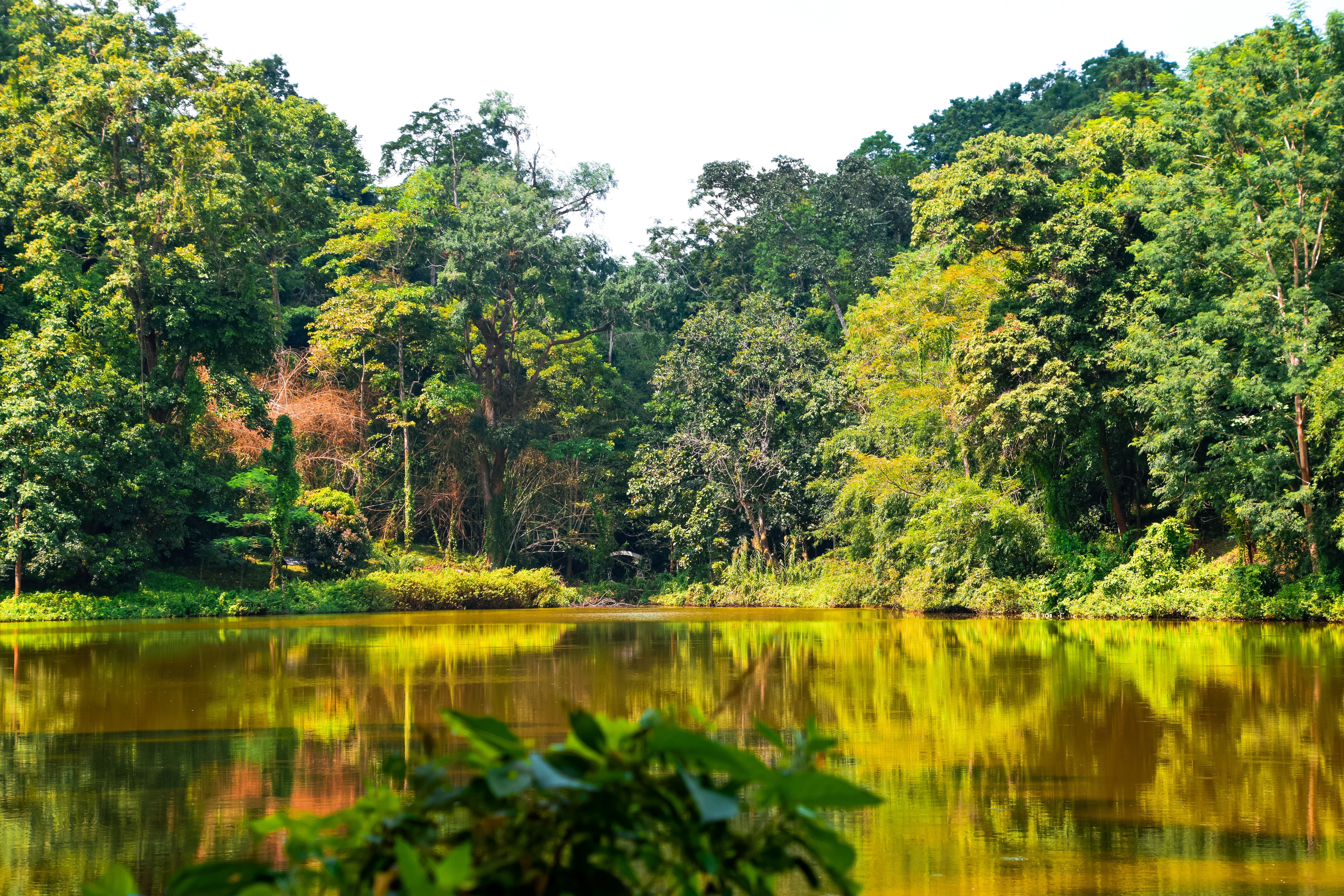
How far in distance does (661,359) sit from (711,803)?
35.0 meters

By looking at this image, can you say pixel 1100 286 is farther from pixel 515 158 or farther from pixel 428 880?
pixel 428 880

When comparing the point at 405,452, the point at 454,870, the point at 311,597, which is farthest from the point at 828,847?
the point at 405,452

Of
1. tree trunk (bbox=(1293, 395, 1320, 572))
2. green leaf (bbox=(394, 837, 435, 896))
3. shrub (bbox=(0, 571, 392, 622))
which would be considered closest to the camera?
green leaf (bbox=(394, 837, 435, 896))

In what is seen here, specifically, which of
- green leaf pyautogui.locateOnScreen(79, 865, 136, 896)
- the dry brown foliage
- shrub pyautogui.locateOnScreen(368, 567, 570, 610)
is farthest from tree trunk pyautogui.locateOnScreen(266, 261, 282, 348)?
green leaf pyautogui.locateOnScreen(79, 865, 136, 896)

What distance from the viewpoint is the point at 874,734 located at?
8719 mm

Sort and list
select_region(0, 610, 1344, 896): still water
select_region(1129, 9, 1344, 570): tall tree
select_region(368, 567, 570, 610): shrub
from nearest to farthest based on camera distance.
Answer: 1. select_region(0, 610, 1344, 896): still water
2. select_region(1129, 9, 1344, 570): tall tree
3. select_region(368, 567, 570, 610): shrub

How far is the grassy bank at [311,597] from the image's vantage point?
24.2m

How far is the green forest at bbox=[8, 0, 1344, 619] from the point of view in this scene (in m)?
20.9

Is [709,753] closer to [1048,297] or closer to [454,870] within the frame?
[454,870]

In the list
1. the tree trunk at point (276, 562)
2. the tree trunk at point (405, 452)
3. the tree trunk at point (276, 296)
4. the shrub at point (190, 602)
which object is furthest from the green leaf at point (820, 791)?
the tree trunk at point (405, 452)

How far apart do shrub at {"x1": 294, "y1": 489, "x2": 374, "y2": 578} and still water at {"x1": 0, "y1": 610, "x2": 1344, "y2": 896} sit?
455 inches

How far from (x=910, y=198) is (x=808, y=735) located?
41.7 m

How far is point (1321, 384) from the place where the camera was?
1916 cm

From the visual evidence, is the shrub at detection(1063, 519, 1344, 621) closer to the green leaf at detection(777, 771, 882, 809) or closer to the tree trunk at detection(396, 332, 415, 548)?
the tree trunk at detection(396, 332, 415, 548)
